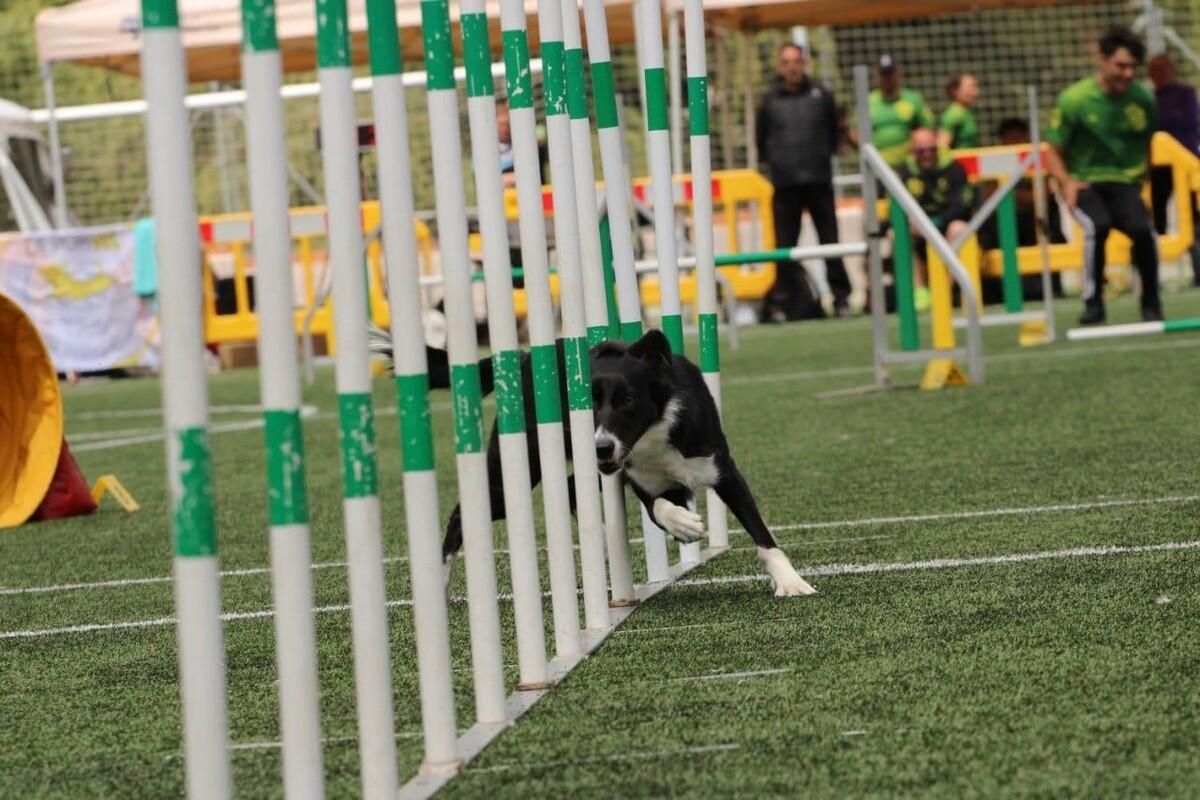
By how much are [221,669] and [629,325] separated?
2923mm

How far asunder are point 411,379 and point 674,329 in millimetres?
2640

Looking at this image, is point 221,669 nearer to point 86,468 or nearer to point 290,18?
point 86,468

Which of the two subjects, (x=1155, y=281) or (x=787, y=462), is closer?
(x=787, y=462)

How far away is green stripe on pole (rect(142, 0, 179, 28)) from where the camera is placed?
8.25ft

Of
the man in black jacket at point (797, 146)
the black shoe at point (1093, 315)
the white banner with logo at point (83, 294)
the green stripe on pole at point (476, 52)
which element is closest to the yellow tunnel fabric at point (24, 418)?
the green stripe on pole at point (476, 52)

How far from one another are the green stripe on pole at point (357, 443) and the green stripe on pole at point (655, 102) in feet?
8.89

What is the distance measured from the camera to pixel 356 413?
2.91 meters

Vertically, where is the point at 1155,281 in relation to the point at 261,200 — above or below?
below

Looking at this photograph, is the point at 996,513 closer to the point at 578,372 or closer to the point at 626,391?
the point at 626,391

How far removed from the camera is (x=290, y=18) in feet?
59.6

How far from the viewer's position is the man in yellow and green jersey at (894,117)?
61.2 feet

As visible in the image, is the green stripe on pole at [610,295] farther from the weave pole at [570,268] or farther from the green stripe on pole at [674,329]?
the weave pole at [570,268]

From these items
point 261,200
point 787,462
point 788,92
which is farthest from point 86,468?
point 788,92

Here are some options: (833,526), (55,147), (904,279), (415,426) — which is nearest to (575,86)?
(415,426)
